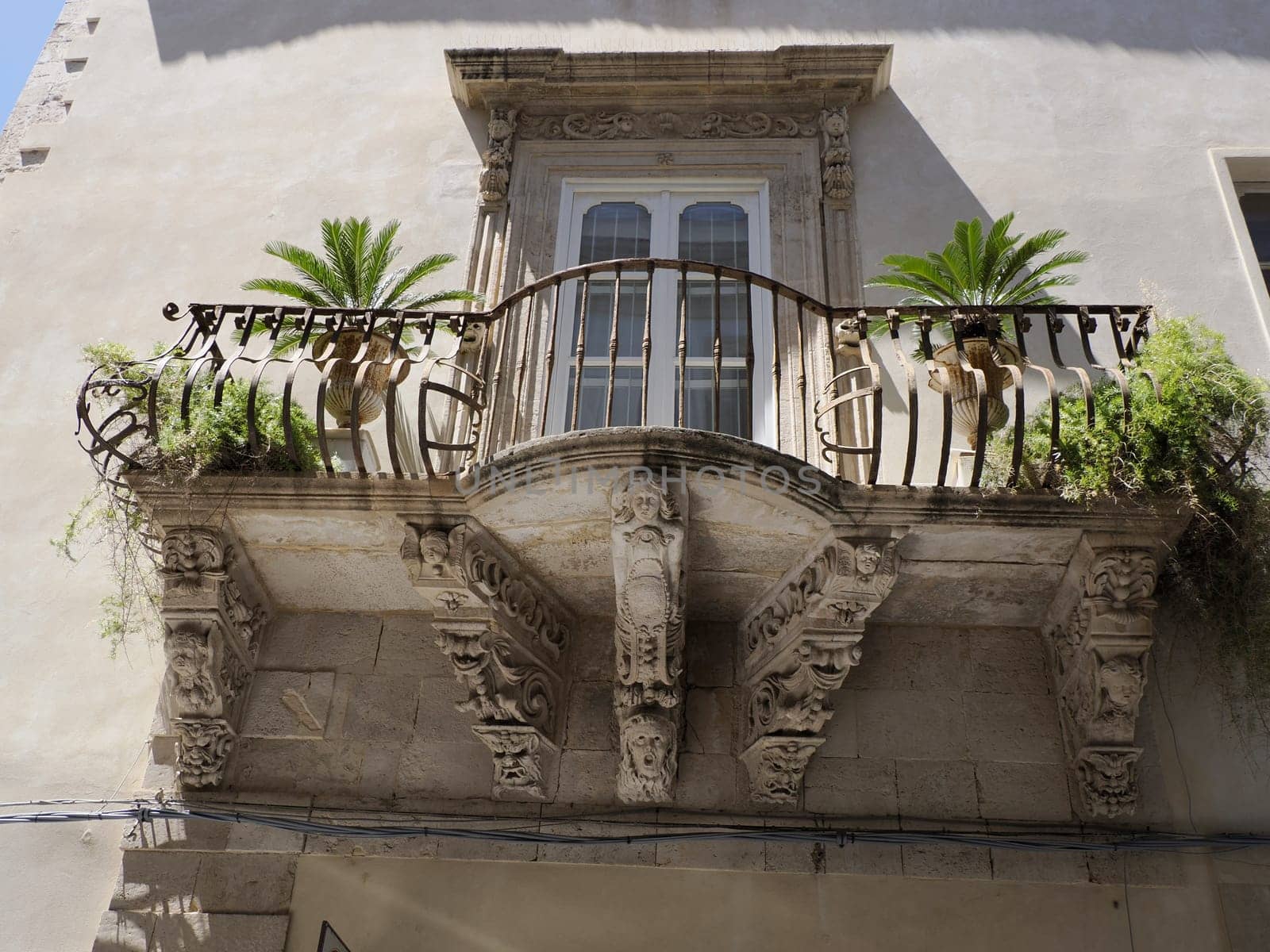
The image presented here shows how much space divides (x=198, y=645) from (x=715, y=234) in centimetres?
369

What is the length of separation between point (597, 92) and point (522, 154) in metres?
0.65

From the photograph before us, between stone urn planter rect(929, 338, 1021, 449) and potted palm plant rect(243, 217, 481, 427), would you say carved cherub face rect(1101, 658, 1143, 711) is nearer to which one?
stone urn planter rect(929, 338, 1021, 449)

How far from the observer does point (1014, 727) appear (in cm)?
546

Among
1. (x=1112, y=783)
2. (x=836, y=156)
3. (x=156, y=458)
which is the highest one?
(x=836, y=156)

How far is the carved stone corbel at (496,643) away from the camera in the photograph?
514cm

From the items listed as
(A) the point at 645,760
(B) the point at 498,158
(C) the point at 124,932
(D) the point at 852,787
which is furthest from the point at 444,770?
(B) the point at 498,158

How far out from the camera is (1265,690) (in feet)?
17.4

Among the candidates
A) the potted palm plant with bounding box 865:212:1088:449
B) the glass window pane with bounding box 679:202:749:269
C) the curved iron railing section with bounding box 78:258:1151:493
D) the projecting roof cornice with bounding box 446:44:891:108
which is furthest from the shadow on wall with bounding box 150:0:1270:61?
the potted palm plant with bounding box 865:212:1088:449

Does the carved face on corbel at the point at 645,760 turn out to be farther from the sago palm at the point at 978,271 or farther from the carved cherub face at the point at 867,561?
the sago palm at the point at 978,271

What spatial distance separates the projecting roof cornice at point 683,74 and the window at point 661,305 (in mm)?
673

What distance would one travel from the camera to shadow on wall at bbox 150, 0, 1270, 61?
26.7 feet

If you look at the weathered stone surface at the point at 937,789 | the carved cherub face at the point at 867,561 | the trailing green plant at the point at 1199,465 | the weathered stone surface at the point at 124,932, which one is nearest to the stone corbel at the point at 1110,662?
the trailing green plant at the point at 1199,465

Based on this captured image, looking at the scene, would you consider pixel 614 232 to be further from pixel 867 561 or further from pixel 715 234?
pixel 867 561

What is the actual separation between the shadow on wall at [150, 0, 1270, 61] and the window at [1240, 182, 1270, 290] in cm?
103
